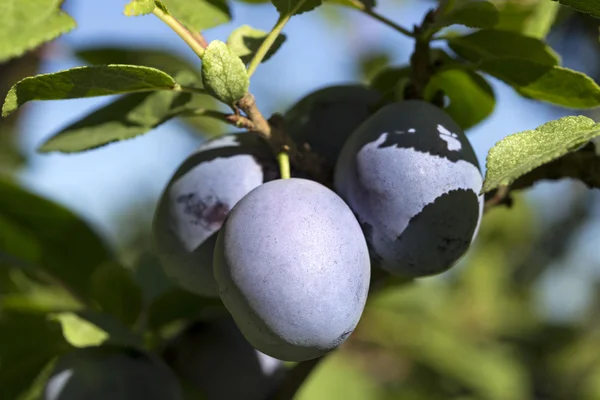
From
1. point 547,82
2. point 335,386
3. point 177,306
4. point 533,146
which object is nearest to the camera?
point 533,146

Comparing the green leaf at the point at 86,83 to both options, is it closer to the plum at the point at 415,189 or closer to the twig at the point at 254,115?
the twig at the point at 254,115

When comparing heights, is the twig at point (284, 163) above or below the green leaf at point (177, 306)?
above

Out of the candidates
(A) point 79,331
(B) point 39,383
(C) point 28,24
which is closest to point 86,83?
(C) point 28,24

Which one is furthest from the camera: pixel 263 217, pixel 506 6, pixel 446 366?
pixel 446 366

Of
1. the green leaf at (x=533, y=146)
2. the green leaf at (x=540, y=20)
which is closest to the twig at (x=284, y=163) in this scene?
the green leaf at (x=533, y=146)

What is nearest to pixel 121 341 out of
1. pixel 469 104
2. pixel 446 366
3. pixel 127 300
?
pixel 127 300

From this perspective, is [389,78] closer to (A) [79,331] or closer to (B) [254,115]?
(B) [254,115]

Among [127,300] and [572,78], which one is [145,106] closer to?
[127,300]
